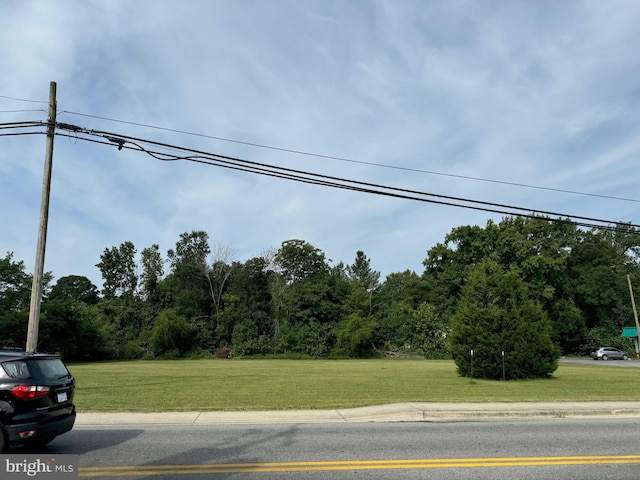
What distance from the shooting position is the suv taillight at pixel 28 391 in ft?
22.9

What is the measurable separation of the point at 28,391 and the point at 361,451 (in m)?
5.19

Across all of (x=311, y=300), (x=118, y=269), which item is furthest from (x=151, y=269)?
(x=311, y=300)

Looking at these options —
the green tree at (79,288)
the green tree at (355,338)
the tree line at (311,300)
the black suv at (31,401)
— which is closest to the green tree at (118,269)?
the tree line at (311,300)

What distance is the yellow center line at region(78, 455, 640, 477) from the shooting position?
21.5ft

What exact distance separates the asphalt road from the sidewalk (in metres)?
0.68

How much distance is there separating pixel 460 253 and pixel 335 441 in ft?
199

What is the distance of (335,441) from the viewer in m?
8.60

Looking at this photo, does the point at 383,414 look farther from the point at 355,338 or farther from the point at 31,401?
the point at 355,338

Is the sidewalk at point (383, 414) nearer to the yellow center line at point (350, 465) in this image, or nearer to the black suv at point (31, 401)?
the black suv at point (31, 401)

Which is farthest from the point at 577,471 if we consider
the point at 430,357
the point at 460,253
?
the point at 460,253

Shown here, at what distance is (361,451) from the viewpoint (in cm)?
780

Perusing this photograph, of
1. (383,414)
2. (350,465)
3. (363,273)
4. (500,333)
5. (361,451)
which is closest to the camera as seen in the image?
(350,465)

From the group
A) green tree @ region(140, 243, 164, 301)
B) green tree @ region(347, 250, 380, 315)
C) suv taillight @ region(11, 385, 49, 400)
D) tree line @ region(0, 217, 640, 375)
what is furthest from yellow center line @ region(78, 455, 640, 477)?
green tree @ region(347, 250, 380, 315)

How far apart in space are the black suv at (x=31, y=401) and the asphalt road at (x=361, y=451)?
0.73m
